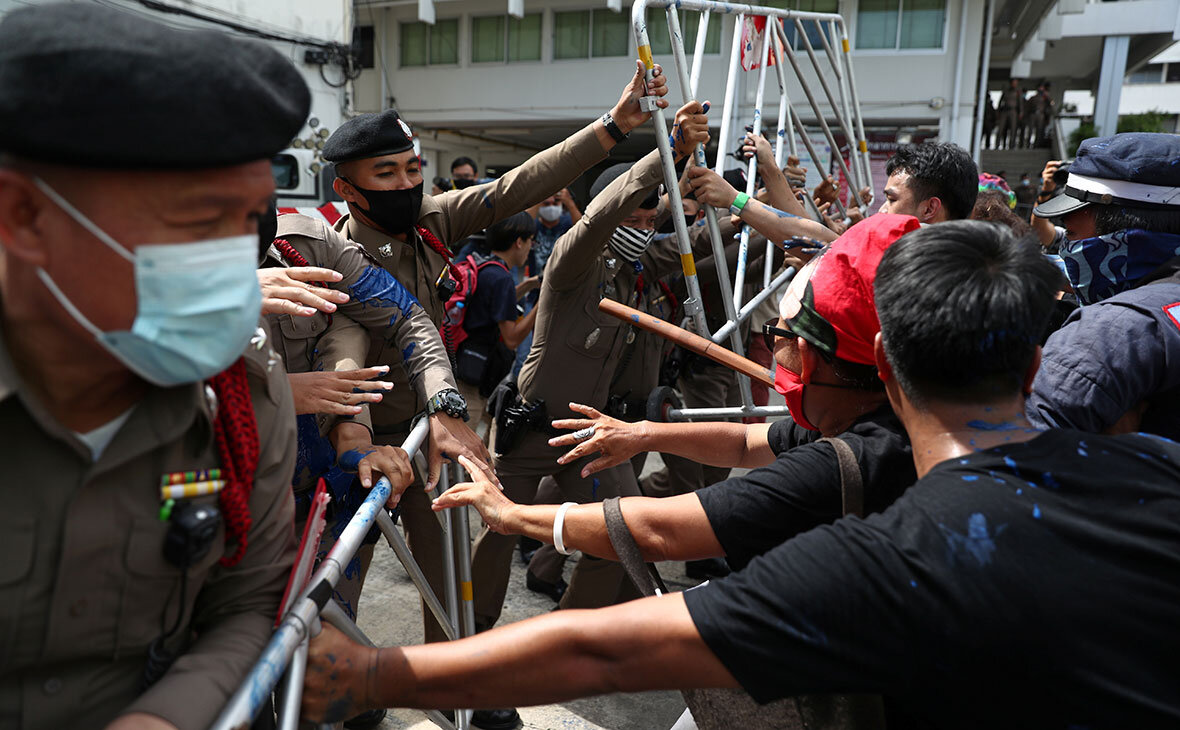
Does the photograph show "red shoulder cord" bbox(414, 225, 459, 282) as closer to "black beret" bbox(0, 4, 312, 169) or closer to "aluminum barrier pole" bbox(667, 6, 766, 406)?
"aluminum barrier pole" bbox(667, 6, 766, 406)

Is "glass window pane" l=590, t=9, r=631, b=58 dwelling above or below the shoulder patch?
above

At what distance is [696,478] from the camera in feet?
14.6

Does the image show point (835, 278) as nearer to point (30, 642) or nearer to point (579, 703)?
point (30, 642)

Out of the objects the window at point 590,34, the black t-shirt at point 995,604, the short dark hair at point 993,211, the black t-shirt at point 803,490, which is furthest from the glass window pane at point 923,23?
the black t-shirt at point 995,604

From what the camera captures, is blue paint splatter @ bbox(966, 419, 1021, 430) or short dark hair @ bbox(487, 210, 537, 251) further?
short dark hair @ bbox(487, 210, 537, 251)

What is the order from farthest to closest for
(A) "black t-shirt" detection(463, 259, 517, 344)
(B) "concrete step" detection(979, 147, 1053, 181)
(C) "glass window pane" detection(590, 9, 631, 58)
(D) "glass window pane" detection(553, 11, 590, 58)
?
(D) "glass window pane" detection(553, 11, 590, 58) < (C) "glass window pane" detection(590, 9, 631, 58) < (B) "concrete step" detection(979, 147, 1053, 181) < (A) "black t-shirt" detection(463, 259, 517, 344)

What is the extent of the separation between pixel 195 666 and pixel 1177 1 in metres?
19.1

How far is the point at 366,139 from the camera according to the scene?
2.63 metres

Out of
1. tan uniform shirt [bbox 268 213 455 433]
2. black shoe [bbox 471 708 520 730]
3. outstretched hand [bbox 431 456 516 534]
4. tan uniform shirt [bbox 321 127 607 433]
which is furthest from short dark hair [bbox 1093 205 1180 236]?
black shoe [bbox 471 708 520 730]

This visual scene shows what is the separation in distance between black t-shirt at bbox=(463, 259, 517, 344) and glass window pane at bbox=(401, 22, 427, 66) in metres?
16.0

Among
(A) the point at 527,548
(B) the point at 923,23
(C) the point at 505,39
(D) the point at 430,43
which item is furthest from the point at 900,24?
(A) the point at 527,548

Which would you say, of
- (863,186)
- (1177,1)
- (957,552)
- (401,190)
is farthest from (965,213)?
(1177,1)

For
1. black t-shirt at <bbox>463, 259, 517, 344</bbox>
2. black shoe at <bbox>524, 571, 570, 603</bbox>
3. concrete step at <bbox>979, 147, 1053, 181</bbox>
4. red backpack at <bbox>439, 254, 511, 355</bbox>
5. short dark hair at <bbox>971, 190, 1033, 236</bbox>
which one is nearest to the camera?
short dark hair at <bbox>971, 190, 1033, 236</bbox>

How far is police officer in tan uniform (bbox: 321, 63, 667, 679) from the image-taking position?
2672 millimetres
